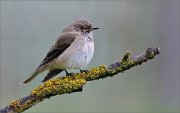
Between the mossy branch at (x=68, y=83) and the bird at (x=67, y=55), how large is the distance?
90cm

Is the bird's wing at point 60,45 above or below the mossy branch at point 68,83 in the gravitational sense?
above

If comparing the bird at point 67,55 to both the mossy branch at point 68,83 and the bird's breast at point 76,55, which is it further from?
the mossy branch at point 68,83

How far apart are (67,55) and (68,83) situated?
4.91 ft

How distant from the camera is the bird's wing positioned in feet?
36.1

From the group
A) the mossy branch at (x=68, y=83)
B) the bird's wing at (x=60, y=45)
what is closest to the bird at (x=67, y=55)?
the bird's wing at (x=60, y=45)

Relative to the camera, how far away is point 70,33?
1124 centimetres

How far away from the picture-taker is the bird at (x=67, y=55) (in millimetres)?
10883

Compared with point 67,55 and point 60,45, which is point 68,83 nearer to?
point 67,55

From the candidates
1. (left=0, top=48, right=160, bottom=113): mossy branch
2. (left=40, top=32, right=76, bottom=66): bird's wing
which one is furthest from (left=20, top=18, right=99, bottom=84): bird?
(left=0, top=48, right=160, bottom=113): mossy branch

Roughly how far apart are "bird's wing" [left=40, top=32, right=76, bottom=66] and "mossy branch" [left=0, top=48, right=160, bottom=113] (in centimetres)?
105

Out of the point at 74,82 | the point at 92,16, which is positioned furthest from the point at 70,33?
the point at 92,16

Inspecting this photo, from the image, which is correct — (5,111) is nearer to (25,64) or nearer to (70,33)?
(70,33)

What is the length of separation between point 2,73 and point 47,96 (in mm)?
11791

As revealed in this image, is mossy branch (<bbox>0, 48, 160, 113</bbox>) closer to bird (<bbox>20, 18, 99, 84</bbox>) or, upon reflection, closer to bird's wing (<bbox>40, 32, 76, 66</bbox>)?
bird (<bbox>20, 18, 99, 84</bbox>)
